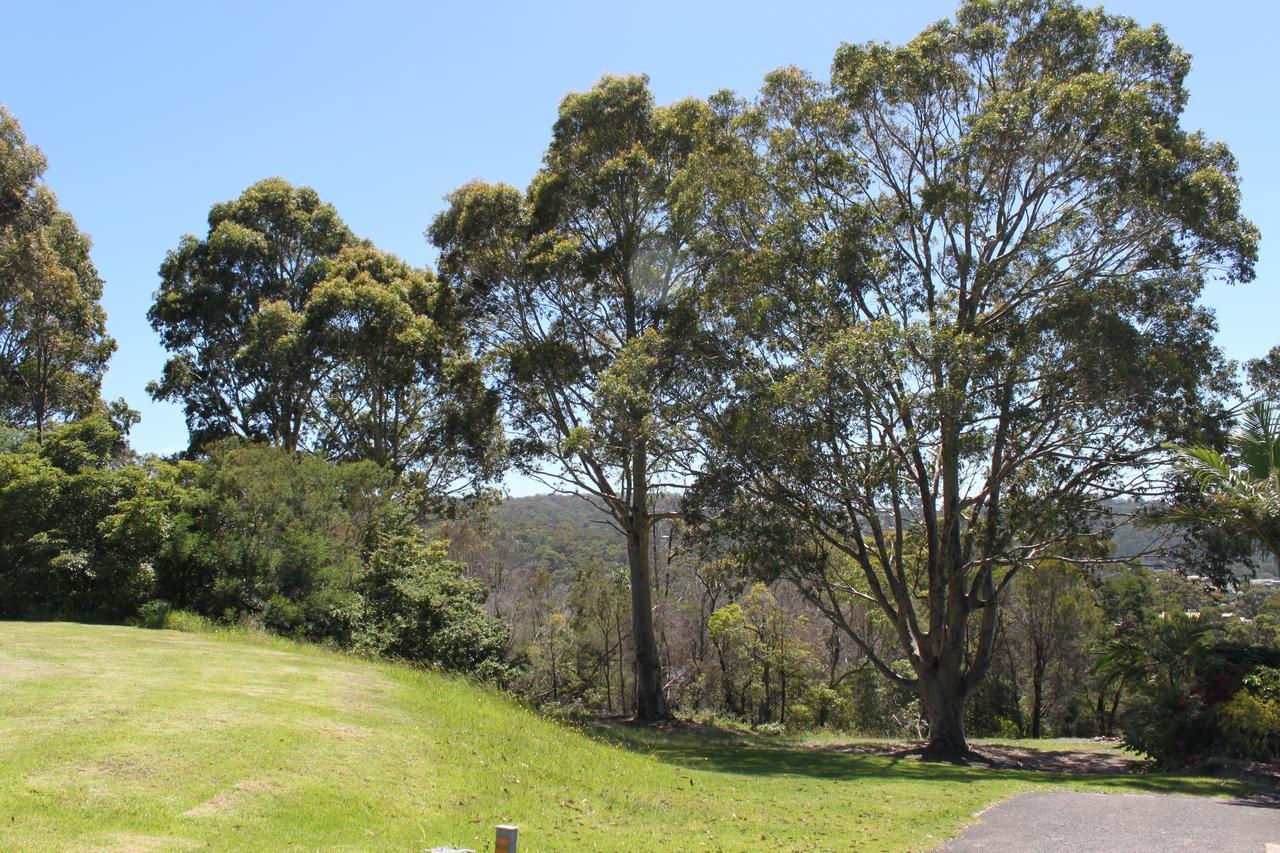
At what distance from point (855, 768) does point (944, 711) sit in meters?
4.53

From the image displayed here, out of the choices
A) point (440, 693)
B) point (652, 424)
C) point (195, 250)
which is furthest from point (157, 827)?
point (195, 250)

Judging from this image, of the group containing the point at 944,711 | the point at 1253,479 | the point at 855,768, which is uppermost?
the point at 1253,479

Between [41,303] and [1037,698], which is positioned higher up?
[41,303]

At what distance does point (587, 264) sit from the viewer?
23.2 meters

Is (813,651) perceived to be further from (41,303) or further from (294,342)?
(41,303)

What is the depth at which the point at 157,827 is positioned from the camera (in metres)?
6.87

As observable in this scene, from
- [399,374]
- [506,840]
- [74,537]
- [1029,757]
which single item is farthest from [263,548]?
[506,840]

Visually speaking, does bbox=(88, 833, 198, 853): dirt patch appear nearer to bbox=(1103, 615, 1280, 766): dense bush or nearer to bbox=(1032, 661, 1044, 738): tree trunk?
bbox=(1103, 615, 1280, 766): dense bush

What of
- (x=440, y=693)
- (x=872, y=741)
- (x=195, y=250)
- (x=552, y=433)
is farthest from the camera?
(x=195, y=250)

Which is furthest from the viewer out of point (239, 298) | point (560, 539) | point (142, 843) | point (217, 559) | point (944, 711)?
point (560, 539)

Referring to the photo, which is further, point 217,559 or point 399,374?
point 399,374

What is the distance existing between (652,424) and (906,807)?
947cm

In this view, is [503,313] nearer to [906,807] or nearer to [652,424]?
[652,424]

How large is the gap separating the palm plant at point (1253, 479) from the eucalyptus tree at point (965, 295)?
3.20m
